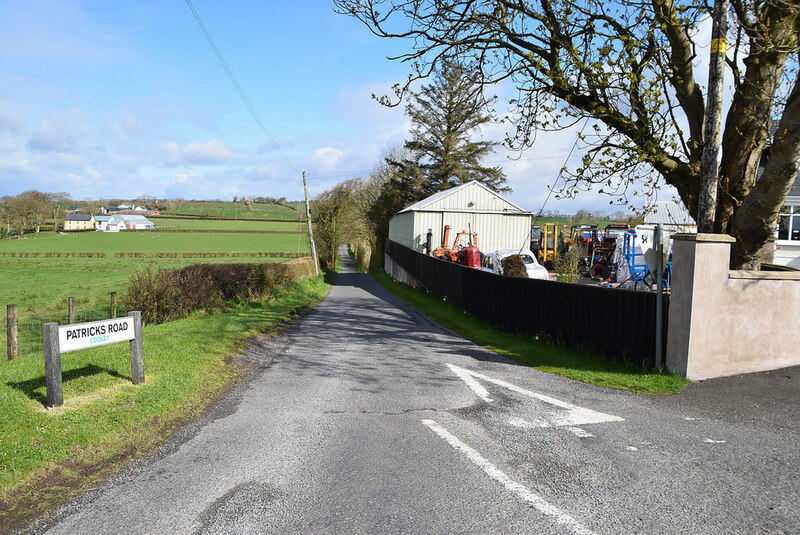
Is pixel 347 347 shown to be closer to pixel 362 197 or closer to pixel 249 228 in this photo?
pixel 362 197

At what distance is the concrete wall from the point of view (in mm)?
7969

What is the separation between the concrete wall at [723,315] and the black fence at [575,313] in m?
0.61

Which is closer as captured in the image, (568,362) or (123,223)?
(568,362)

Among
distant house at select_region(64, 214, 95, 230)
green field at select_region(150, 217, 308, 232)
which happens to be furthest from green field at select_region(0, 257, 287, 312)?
distant house at select_region(64, 214, 95, 230)

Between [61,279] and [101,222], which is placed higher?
[101,222]

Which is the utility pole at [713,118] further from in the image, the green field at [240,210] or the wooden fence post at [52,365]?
the green field at [240,210]

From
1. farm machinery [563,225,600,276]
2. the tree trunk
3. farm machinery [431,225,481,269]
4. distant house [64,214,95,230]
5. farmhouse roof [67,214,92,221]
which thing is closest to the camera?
the tree trunk

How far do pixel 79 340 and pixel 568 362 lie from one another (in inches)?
295

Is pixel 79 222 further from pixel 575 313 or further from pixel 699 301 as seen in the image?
pixel 699 301

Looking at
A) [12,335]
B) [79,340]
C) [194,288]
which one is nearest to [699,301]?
[79,340]

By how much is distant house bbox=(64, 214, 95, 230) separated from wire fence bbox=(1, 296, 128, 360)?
268 feet

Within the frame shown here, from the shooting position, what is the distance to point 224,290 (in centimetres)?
2328

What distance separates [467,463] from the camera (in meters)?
4.92

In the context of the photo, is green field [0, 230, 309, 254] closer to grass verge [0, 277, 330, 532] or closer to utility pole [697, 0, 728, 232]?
grass verge [0, 277, 330, 532]
